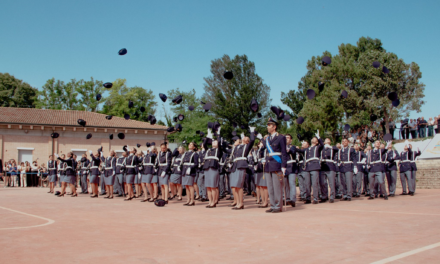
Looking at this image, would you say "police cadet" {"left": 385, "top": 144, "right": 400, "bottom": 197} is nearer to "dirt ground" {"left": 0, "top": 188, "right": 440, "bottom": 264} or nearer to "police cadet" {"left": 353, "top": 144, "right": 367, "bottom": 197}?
"police cadet" {"left": 353, "top": 144, "right": 367, "bottom": 197}

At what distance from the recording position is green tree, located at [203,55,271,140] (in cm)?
5775

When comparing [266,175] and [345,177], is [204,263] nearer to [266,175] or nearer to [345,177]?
[266,175]

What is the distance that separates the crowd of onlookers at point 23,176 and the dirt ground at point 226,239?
73.9ft

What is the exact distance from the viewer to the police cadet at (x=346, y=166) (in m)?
14.1

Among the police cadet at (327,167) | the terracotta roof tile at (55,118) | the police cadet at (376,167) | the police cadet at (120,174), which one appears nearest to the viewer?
the police cadet at (327,167)

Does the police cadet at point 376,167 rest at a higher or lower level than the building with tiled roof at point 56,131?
lower

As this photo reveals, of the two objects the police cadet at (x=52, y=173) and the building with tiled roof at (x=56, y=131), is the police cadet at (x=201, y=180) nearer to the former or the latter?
the police cadet at (x=52, y=173)

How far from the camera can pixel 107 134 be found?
138ft

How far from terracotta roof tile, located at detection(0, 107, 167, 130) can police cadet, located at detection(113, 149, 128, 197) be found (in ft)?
77.9

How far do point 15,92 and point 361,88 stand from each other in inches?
2165

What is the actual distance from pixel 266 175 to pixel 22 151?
3445cm

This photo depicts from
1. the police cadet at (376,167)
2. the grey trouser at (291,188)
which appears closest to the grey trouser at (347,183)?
the police cadet at (376,167)

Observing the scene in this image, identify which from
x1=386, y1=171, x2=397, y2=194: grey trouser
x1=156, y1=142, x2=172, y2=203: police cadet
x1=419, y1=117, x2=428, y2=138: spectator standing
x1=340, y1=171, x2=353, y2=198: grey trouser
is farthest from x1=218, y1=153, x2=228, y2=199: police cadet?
x1=419, y1=117, x2=428, y2=138: spectator standing

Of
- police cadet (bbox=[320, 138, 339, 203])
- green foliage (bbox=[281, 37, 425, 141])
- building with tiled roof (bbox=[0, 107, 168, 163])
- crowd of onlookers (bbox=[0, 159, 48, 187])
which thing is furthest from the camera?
building with tiled roof (bbox=[0, 107, 168, 163])
